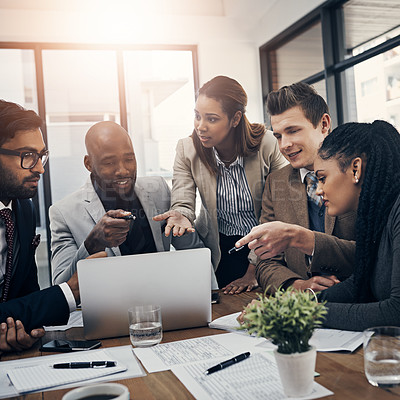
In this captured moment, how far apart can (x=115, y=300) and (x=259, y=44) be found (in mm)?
1893

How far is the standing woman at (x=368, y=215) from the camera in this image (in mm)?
1221

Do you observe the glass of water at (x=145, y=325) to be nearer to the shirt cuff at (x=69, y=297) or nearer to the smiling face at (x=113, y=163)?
the shirt cuff at (x=69, y=297)

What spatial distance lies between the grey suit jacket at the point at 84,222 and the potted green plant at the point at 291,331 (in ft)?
4.67

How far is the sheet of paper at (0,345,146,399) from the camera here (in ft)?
3.23

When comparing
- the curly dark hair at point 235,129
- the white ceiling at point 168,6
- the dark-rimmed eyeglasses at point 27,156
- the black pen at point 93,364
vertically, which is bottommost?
the black pen at point 93,364

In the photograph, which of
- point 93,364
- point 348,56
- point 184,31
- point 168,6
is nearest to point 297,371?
point 93,364

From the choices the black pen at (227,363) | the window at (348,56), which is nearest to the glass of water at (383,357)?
the black pen at (227,363)

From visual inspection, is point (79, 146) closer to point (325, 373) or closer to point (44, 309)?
point (44, 309)

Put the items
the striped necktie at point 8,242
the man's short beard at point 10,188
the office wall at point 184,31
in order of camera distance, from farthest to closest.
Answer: the office wall at point 184,31 → the man's short beard at point 10,188 → the striped necktie at point 8,242

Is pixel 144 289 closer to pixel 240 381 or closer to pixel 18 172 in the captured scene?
pixel 240 381

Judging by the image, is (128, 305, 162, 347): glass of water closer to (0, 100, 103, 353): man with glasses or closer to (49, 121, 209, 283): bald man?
(0, 100, 103, 353): man with glasses

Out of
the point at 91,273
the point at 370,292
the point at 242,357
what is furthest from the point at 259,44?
the point at 242,357

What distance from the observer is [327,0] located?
2900 mm

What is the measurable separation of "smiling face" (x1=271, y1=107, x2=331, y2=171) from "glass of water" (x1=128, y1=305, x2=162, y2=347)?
4.00 ft
